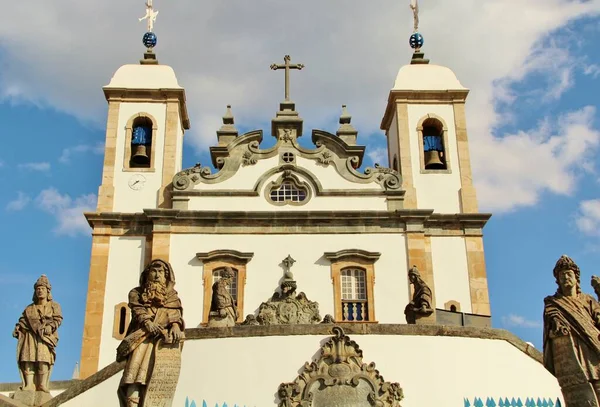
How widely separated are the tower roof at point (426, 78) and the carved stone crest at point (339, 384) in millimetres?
14845

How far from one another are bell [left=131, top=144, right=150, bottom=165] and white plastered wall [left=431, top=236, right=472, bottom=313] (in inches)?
341

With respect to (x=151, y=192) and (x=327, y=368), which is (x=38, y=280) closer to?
(x=327, y=368)

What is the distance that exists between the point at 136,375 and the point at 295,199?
14236mm

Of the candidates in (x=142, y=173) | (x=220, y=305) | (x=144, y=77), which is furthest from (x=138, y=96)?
(x=220, y=305)

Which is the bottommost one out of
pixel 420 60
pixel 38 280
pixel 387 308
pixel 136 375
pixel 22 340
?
pixel 136 375

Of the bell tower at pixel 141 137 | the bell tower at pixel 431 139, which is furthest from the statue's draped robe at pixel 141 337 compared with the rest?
the bell tower at pixel 431 139

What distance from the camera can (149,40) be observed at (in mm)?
26828

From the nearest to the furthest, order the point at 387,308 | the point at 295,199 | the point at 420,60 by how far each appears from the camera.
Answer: the point at 387,308 < the point at 295,199 < the point at 420,60

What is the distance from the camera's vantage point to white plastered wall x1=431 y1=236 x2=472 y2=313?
21406 mm

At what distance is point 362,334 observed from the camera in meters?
11.6

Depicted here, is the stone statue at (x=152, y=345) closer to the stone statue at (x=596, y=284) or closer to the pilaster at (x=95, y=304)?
the stone statue at (x=596, y=284)

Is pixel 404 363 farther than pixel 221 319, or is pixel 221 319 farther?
pixel 221 319

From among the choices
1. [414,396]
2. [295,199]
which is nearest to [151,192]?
[295,199]

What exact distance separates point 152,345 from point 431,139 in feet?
58.2
